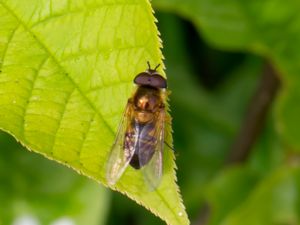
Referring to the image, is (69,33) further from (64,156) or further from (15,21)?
(64,156)

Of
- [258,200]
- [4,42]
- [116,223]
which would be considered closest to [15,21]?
[4,42]

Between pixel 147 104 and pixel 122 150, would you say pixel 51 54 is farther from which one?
pixel 147 104

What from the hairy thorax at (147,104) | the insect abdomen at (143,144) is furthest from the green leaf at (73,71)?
the hairy thorax at (147,104)

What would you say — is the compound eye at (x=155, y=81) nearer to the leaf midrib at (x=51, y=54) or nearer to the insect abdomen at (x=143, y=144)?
the insect abdomen at (x=143, y=144)

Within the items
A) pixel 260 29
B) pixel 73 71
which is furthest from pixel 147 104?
pixel 260 29

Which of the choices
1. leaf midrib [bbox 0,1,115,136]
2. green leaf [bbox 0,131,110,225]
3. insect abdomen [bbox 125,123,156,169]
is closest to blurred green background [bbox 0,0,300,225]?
green leaf [bbox 0,131,110,225]

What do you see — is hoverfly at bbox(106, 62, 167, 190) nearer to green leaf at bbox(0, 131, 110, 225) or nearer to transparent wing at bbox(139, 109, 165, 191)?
transparent wing at bbox(139, 109, 165, 191)
